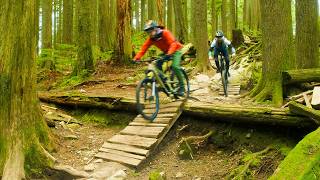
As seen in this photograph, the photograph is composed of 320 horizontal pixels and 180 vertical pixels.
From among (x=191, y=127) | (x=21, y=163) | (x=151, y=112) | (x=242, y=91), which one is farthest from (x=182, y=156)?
(x=242, y=91)

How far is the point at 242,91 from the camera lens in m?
13.0

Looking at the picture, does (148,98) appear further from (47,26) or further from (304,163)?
(47,26)

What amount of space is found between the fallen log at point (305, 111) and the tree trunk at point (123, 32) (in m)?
11.3

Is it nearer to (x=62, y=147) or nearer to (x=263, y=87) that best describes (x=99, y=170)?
(x=62, y=147)

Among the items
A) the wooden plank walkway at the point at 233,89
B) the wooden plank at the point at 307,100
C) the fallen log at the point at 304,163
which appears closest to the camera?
the fallen log at the point at 304,163

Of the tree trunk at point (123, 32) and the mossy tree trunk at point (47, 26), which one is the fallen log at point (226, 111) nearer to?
the tree trunk at point (123, 32)

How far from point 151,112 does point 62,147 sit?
2.31 meters

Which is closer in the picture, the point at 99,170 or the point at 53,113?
the point at 99,170

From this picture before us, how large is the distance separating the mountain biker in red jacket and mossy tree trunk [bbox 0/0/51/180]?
247 cm

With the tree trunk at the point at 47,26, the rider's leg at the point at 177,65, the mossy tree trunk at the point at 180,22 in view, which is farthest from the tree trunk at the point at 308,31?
the tree trunk at the point at 47,26

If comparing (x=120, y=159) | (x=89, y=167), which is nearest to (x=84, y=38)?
(x=120, y=159)

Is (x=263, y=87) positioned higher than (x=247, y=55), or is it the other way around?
(x=247, y=55)

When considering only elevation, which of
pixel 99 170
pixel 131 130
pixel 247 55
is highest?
pixel 247 55

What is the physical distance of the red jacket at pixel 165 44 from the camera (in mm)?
8686
